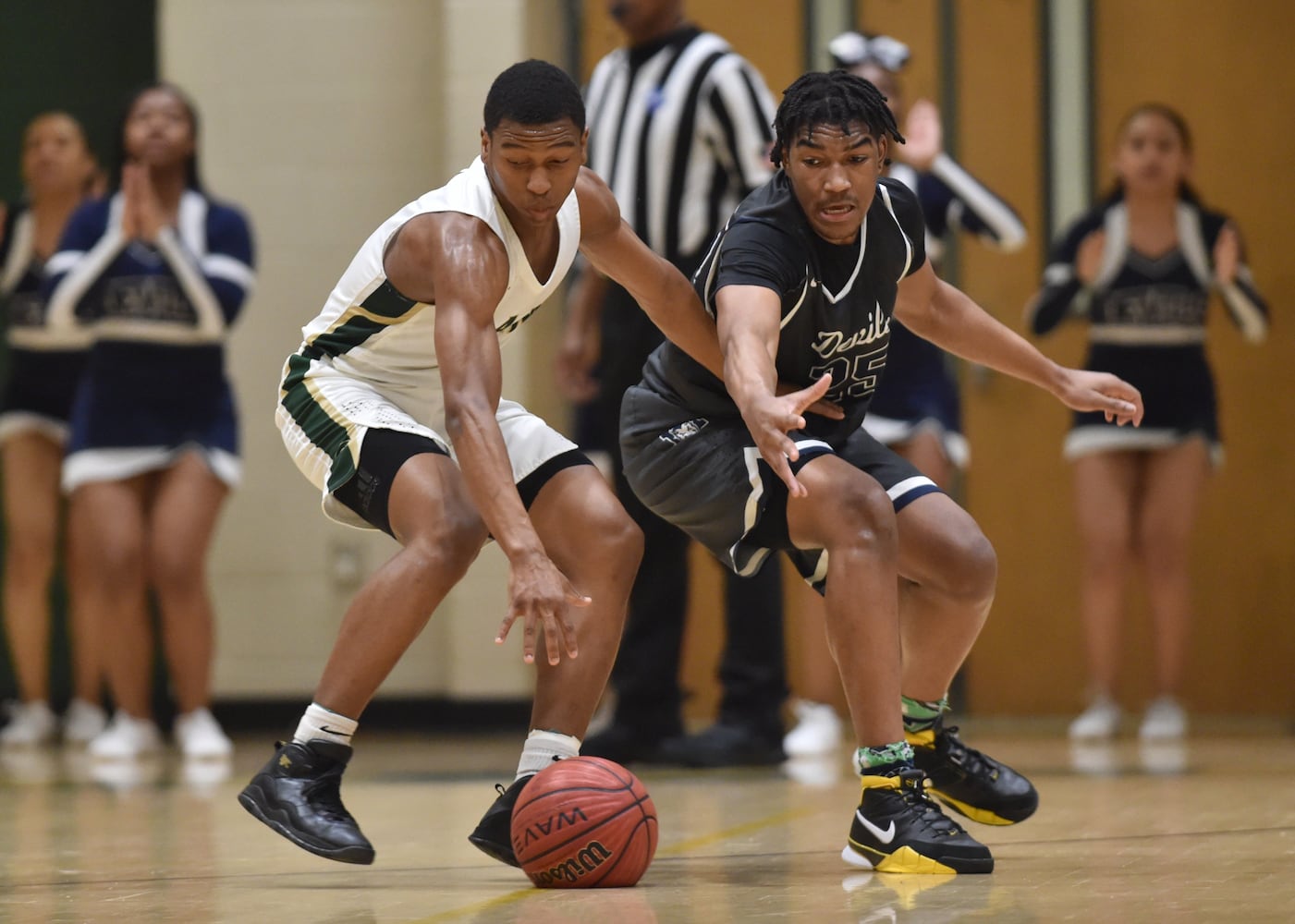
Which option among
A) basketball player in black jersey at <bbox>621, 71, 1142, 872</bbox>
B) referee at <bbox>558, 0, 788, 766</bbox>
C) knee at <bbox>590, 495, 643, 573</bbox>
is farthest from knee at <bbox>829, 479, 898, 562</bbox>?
referee at <bbox>558, 0, 788, 766</bbox>

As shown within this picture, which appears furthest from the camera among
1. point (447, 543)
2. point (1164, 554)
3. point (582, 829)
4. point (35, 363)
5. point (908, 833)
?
point (35, 363)

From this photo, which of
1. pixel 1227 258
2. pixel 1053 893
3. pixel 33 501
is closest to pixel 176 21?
pixel 33 501

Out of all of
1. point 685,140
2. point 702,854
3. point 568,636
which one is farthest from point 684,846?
point 685,140

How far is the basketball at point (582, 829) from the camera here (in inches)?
139

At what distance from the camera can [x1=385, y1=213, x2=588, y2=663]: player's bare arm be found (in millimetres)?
3342

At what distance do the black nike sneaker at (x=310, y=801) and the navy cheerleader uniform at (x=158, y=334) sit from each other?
342cm

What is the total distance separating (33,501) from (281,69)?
6.84 feet

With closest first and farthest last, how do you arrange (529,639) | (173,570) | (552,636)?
1. (529,639)
2. (552,636)
3. (173,570)

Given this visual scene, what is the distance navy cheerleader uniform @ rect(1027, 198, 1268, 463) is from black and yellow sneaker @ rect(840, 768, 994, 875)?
377 centimetres

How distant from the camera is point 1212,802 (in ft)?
15.7

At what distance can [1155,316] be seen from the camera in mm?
7270

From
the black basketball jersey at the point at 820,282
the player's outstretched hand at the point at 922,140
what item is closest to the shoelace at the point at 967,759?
the black basketball jersey at the point at 820,282

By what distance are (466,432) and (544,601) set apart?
397 millimetres

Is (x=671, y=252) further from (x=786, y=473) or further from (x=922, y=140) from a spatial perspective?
(x=786, y=473)
